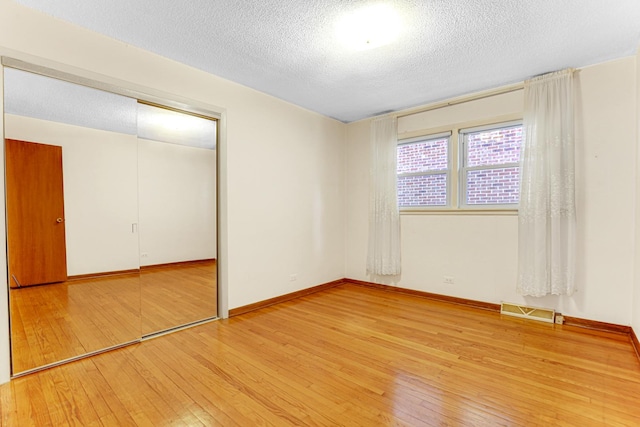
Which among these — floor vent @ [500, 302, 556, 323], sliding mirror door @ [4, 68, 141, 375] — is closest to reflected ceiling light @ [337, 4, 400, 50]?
sliding mirror door @ [4, 68, 141, 375]

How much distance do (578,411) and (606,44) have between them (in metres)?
2.97

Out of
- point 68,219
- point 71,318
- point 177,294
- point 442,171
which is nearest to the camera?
point 68,219

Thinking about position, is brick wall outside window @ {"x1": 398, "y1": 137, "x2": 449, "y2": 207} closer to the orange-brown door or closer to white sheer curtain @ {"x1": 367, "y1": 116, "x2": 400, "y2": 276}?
white sheer curtain @ {"x1": 367, "y1": 116, "x2": 400, "y2": 276}

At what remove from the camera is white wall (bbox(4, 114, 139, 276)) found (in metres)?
2.52

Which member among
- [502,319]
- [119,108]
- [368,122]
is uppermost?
[368,122]

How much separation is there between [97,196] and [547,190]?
444 cm

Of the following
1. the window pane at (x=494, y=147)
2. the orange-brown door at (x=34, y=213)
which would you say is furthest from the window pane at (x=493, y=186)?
the orange-brown door at (x=34, y=213)

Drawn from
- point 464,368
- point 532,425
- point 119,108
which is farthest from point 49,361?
point 532,425

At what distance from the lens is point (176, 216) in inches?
137

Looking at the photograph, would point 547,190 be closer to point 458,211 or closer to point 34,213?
point 458,211

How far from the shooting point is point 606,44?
8.46ft

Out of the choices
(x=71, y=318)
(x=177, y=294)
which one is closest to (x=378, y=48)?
(x=177, y=294)

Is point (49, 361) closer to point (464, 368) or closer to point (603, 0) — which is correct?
point (464, 368)

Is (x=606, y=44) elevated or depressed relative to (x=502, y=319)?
elevated
